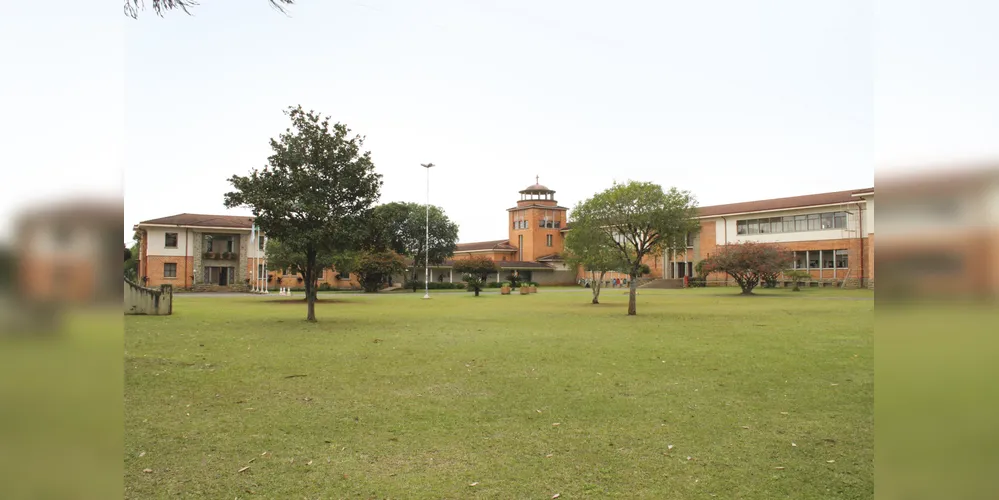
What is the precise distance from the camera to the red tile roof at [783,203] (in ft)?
168

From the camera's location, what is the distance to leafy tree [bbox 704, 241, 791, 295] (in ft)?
137

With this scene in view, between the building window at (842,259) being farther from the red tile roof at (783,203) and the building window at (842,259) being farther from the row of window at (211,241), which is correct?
the row of window at (211,241)

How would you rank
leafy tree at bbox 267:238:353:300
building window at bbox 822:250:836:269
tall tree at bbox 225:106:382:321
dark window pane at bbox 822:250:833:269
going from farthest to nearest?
dark window pane at bbox 822:250:833:269 → building window at bbox 822:250:836:269 → leafy tree at bbox 267:238:353:300 → tall tree at bbox 225:106:382:321

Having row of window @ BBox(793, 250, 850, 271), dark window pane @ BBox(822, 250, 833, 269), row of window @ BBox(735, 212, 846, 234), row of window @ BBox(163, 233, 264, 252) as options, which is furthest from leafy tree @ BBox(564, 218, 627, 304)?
row of window @ BBox(163, 233, 264, 252)

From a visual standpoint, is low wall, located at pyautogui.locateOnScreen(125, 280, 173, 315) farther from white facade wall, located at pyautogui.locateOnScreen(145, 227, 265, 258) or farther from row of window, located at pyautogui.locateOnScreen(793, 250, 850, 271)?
row of window, located at pyautogui.locateOnScreen(793, 250, 850, 271)

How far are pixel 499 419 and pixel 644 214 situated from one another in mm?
19951

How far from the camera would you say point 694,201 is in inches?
1021

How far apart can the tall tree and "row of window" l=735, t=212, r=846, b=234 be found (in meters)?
44.8

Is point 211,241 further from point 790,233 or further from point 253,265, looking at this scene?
point 790,233

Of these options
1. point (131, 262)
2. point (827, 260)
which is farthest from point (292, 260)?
point (827, 260)

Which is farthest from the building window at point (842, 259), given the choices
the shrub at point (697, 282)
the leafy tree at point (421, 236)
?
the leafy tree at point (421, 236)
